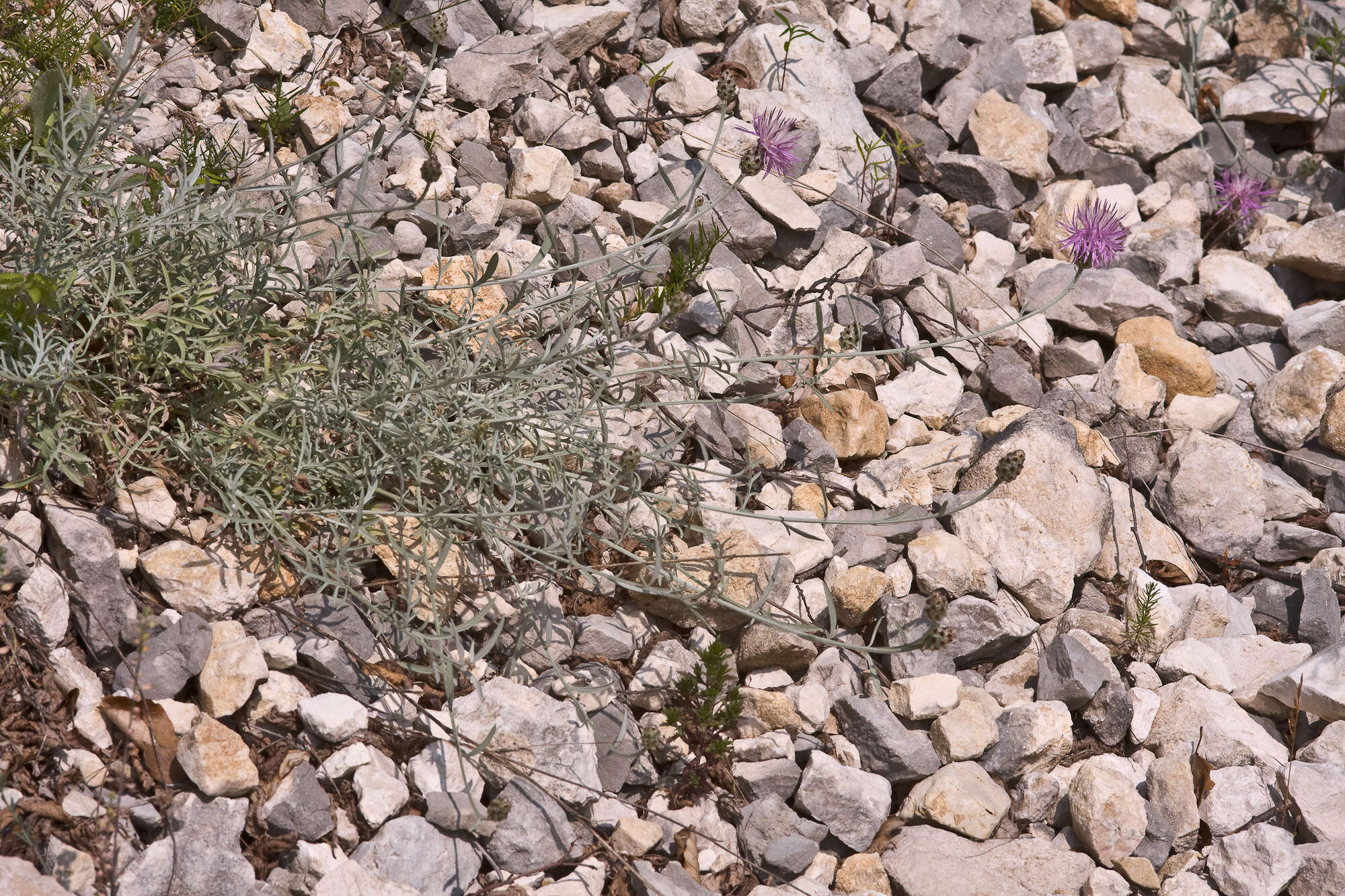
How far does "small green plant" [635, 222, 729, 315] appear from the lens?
308cm

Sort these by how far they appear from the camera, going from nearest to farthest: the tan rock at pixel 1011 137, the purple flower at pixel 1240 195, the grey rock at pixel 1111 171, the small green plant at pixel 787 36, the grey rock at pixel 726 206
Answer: the grey rock at pixel 726 206 < the small green plant at pixel 787 36 < the tan rock at pixel 1011 137 < the purple flower at pixel 1240 195 < the grey rock at pixel 1111 171

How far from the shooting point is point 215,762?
208cm

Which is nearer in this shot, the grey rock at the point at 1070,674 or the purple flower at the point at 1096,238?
the grey rock at the point at 1070,674

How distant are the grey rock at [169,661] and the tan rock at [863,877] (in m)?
1.44

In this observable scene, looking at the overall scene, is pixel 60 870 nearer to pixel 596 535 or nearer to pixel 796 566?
pixel 596 535

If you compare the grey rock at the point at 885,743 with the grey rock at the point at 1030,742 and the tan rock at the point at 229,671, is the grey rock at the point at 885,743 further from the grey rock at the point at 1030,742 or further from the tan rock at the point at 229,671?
the tan rock at the point at 229,671

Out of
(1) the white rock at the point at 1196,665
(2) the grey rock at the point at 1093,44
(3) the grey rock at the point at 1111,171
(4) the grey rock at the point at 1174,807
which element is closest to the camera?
(4) the grey rock at the point at 1174,807

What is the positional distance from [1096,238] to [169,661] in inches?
123

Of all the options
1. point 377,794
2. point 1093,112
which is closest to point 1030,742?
point 377,794

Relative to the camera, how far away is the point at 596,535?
2.66 metres

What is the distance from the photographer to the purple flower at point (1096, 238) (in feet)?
12.2

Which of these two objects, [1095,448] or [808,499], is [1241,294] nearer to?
[1095,448]

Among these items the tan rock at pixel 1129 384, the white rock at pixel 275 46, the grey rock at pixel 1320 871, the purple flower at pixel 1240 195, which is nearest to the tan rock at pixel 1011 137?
the purple flower at pixel 1240 195

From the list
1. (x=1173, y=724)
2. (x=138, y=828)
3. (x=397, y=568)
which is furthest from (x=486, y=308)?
(x=1173, y=724)
